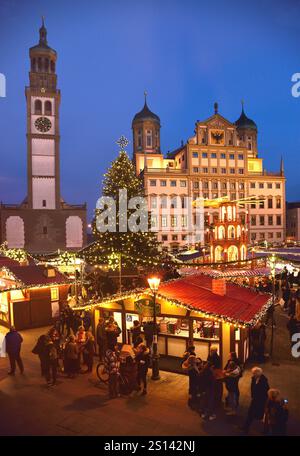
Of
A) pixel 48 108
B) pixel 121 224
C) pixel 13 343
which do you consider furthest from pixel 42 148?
pixel 13 343

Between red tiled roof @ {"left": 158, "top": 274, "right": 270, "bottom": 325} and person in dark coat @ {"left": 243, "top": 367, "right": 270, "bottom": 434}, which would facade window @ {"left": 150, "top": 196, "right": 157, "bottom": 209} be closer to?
red tiled roof @ {"left": 158, "top": 274, "right": 270, "bottom": 325}

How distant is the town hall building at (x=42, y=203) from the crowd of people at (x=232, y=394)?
44458 millimetres

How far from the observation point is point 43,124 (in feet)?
167

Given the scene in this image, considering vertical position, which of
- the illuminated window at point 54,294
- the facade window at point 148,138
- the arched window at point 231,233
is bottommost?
the illuminated window at point 54,294

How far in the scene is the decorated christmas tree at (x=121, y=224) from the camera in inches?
1007

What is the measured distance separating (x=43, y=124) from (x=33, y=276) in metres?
38.7

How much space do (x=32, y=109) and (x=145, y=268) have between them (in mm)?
35664

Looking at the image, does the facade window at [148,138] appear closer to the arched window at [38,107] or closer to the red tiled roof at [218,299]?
the arched window at [38,107]

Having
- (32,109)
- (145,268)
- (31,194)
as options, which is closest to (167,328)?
(145,268)

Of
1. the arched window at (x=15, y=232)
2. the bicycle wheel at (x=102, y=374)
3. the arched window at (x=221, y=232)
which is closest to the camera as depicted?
the bicycle wheel at (x=102, y=374)

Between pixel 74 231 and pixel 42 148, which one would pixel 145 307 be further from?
pixel 42 148

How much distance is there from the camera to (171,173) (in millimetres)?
62219

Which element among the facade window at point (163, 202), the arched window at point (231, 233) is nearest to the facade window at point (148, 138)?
the facade window at point (163, 202)

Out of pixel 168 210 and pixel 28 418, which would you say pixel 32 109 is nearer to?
pixel 168 210
